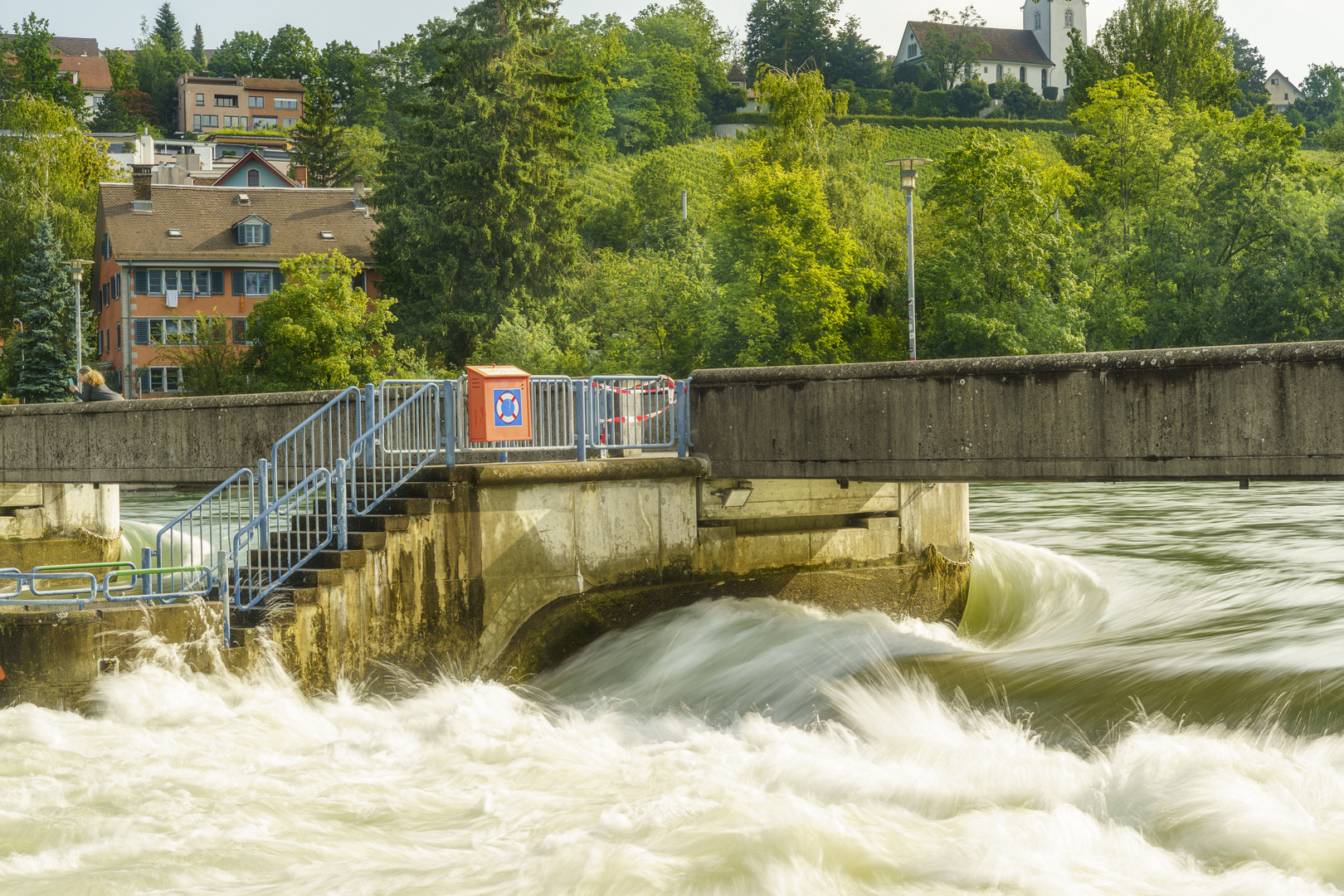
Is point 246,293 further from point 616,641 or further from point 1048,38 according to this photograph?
point 1048,38

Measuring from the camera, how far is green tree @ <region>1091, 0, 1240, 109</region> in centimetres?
7344

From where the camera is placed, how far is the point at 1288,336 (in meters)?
49.6

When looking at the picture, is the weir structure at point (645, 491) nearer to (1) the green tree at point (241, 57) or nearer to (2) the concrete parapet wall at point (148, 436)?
(2) the concrete parapet wall at point (148, 436)

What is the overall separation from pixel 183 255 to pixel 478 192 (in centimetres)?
1661

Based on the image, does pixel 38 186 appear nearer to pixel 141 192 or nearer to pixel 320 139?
pixel 141 192

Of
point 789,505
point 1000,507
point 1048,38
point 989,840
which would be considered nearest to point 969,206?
point 1000,507

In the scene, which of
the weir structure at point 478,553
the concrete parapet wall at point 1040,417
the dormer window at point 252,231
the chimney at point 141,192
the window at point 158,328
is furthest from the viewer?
the dormer window at point 252,231

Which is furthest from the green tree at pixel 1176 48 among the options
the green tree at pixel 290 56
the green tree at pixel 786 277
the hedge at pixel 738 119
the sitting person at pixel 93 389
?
the green tree at pixel 290 56

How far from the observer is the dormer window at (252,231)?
2606 inches

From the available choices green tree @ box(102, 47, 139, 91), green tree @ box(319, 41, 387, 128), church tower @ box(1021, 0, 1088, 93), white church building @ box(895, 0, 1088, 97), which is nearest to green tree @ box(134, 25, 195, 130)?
green tree @ box(102, 47, 139, 91)

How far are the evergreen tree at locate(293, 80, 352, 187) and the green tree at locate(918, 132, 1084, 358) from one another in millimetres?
67799

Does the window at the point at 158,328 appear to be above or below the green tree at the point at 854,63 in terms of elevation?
→ below

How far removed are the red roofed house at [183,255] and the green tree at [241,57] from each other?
116 meters

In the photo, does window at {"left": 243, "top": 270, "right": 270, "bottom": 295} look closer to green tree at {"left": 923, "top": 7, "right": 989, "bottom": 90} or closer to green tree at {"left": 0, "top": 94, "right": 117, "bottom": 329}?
green tree at {"left": 0, "top": 94, "right": 117, "bottom": 329}
